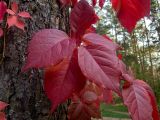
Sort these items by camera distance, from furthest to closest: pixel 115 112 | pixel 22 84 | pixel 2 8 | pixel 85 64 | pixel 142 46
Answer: pixel 142 46 → pixel 115 112 → pixel 2 8 → pixel 22 84 → pixel 85 64

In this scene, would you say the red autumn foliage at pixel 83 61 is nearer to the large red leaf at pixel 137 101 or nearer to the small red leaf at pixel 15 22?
the large red leaf at pixel 137 101

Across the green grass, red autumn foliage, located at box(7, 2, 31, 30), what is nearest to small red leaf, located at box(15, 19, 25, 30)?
red autumn foliage, located at box(7, 2, 31, 30)

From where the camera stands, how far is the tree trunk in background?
84 cm

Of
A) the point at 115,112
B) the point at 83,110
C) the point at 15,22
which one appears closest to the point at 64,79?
the point at 83,110

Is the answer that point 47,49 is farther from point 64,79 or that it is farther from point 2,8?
point 2,8

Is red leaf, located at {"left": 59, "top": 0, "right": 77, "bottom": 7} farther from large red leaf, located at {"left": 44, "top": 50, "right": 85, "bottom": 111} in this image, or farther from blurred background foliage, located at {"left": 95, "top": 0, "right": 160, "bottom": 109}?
blurred background foliage, located at {"left": 95, "top": 0, "right": 160, "bottom": 109}

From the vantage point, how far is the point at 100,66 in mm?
595

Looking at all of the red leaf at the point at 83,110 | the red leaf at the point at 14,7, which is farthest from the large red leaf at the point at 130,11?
the red leaf at the point at 14,7

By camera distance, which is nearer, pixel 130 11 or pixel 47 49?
pixel 47 49

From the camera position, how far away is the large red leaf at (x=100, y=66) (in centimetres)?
57

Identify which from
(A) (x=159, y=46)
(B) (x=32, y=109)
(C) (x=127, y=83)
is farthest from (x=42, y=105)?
(A) (x=159, y=46)

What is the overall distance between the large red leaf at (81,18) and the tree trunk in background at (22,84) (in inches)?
9.6

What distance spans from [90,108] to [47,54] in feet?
0.91

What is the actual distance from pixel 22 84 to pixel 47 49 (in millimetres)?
284
